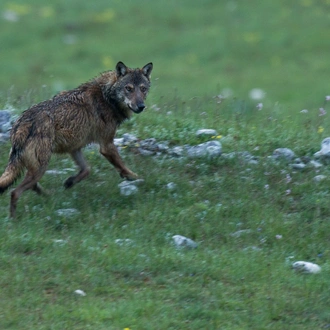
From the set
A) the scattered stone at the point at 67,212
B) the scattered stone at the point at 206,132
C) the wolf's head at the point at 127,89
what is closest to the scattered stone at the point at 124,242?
the scattered stone at the point at 67,212

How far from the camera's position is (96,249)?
756 centimetres

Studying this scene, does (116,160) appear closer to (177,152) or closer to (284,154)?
(177,152)

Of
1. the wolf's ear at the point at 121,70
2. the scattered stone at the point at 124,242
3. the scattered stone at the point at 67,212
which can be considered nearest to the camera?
the scattered stone at the point at 124,242

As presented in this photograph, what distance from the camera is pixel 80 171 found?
371 inches

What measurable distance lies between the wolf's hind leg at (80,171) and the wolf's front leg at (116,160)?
250mm

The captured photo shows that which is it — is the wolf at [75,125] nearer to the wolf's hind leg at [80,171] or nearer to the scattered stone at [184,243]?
the wolf's hind leg at [80,171]

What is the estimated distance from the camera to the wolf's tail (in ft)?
28.2

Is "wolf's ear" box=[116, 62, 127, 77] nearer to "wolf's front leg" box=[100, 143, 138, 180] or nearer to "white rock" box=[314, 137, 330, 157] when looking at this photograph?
"wolf's front leg" box=[100, 143, 138, 180]

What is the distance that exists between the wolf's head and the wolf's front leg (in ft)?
1.75

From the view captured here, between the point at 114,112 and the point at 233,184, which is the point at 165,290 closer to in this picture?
the point at 233,184

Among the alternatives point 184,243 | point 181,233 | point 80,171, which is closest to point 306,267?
point 184,243

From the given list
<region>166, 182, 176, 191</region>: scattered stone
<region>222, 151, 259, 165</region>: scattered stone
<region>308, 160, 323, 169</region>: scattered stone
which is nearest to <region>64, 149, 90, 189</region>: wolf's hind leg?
<region>166, 182, 176, 191</region>: scattered stone

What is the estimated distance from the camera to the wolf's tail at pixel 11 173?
8.59 metres

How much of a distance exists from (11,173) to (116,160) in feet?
4.48
